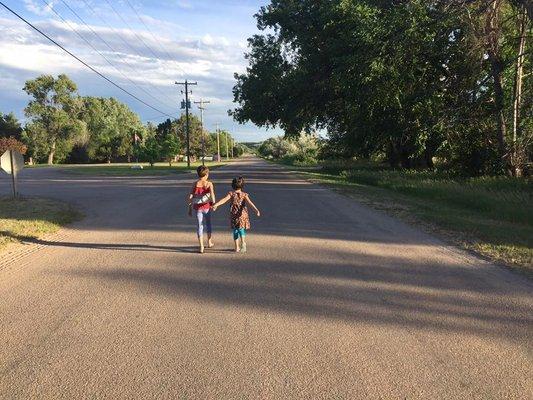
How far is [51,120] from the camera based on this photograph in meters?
82.3

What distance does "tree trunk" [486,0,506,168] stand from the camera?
23869 mm

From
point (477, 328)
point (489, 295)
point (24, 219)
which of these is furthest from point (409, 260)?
point (24, 219)

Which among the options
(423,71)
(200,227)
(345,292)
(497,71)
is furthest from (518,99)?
(345,292)

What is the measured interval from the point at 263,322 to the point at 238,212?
11.7ft

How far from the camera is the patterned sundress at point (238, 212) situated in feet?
27.8

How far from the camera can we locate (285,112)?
3628 cm

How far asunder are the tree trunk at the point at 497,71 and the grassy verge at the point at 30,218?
19.6 meters

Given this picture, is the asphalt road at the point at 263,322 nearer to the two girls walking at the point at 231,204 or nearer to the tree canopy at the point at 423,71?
the two girls walking at the point at 231,204

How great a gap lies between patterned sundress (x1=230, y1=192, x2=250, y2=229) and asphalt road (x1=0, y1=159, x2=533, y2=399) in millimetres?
521

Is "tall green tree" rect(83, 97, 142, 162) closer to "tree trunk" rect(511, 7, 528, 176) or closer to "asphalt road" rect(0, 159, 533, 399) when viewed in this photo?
"tree trunk" rect(511, 7, 528, 176)

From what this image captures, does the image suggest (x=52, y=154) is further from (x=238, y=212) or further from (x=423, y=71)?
(x=238, y=212)

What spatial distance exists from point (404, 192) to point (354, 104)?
295 inches

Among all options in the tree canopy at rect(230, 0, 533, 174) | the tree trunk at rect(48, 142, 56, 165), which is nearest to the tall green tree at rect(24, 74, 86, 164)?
the tree trunk at rect(48, 142, 56, 165)

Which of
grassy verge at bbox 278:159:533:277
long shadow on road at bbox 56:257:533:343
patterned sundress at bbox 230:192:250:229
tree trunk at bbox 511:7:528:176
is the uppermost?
tree trunk at bbox 511:7:528:176
